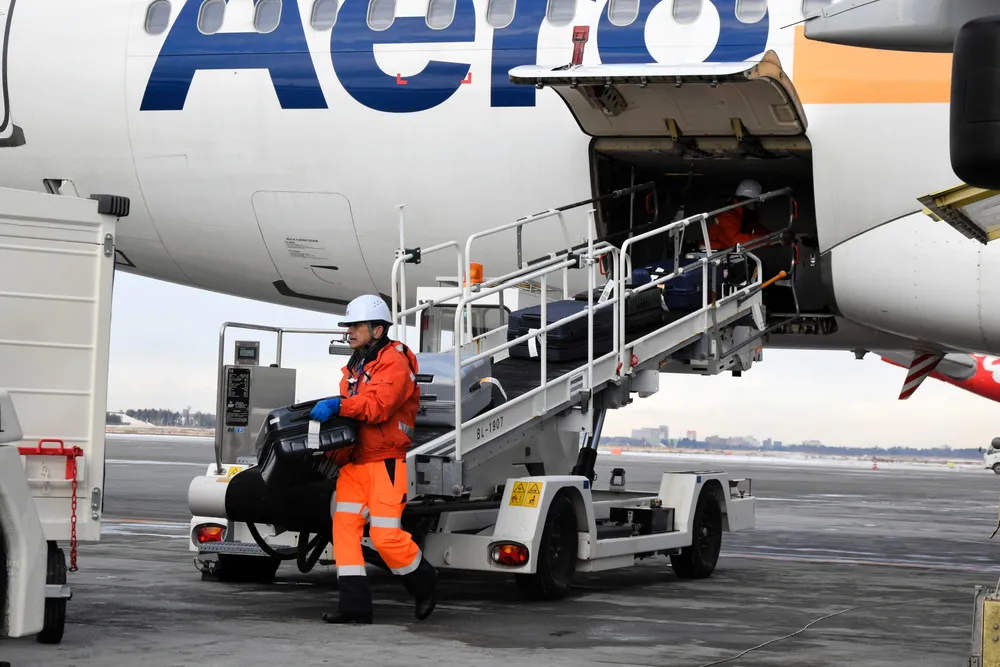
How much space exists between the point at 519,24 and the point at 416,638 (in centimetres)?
600

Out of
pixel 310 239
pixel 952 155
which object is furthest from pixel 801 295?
pixel 952 155

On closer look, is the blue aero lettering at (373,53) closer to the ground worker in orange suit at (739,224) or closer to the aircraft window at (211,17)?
the aircraft window at (211,17)

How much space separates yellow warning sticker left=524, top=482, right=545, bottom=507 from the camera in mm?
8836

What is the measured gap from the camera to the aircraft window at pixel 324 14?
475 inches

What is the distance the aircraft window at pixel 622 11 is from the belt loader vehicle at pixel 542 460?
1.42 metres

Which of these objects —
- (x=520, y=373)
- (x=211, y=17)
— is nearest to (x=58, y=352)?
(x=520, y=373)

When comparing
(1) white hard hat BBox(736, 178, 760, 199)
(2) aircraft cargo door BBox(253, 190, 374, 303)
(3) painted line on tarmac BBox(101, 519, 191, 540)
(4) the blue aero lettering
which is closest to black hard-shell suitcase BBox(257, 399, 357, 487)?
(4) the blue aero lettering

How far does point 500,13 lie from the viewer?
38.4 feet

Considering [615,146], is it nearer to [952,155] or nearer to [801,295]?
[801,295]

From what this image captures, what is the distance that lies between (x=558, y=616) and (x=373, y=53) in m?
5.58

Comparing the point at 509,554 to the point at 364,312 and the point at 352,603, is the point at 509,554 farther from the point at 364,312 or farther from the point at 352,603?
the point at 364,312

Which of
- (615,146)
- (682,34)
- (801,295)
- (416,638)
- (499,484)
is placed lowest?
(416,638)

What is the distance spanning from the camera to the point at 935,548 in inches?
586

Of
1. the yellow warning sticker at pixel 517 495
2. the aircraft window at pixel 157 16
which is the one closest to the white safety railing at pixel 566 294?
the yellow warning sticker at pixel 517 495
